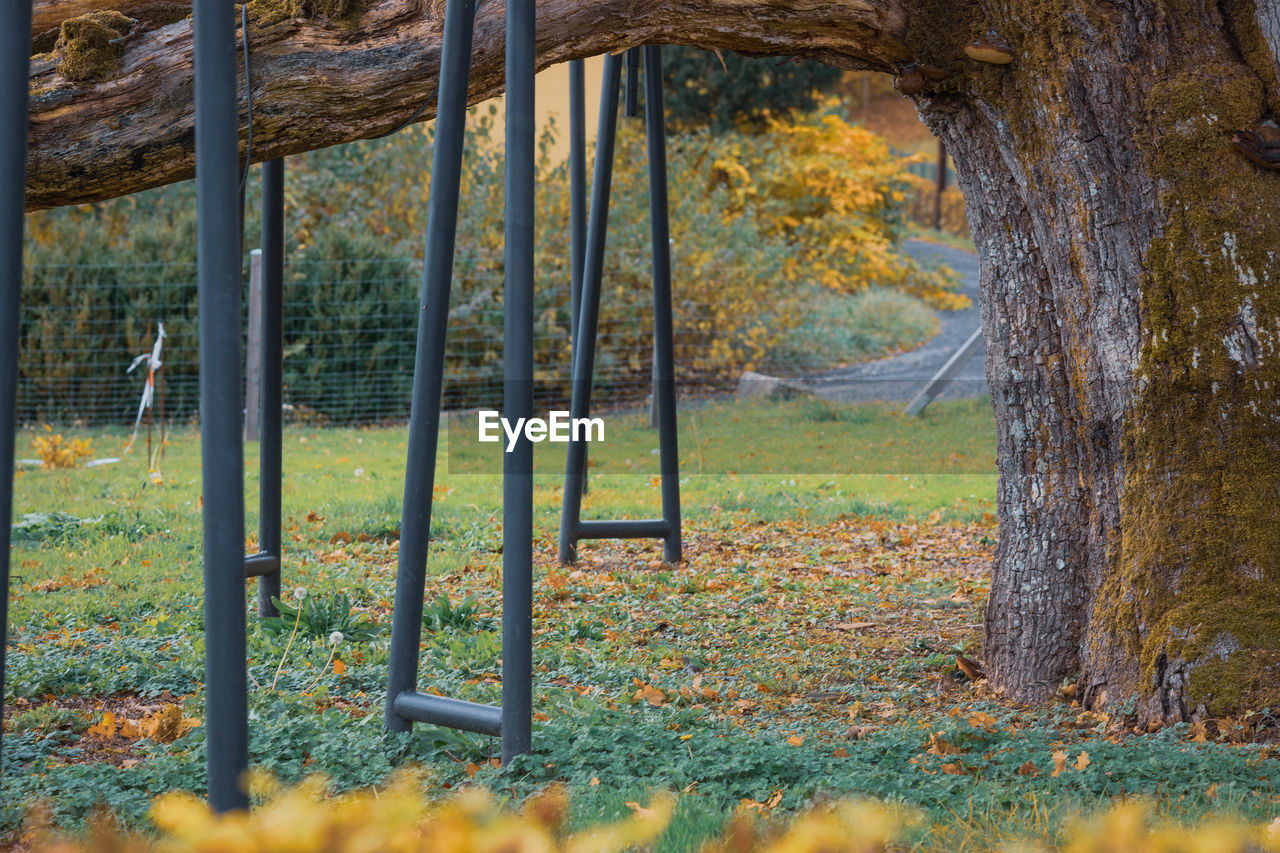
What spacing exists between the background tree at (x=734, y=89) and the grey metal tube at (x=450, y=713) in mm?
16996

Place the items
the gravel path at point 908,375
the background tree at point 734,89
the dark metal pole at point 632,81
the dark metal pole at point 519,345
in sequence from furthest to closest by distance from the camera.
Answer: the background tree at point 734,89, the gravel path at point 908,375, the dark metal pole at point 632,81, the dark metal pole at point 519,345

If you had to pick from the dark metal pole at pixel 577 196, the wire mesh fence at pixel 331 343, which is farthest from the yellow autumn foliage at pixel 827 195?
the dark metal pole at pixel 577 196

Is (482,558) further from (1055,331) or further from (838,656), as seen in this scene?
(1055,331)

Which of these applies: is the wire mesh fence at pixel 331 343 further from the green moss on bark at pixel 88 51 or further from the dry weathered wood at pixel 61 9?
the green moss on bark at pixel 88 51

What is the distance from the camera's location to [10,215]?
201cm

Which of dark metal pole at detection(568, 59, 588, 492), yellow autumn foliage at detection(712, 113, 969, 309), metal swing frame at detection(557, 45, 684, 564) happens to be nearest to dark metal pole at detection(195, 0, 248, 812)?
metal swing frame at detection(557, 45, 684, 564)

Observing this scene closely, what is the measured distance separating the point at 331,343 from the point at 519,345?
978 cm

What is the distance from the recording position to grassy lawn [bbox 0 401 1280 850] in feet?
7.76

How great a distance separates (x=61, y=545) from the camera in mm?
5543

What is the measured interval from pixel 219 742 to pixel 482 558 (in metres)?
3.58

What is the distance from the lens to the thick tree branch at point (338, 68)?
117 inches

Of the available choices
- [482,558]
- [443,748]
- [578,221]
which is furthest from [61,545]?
[443,748]

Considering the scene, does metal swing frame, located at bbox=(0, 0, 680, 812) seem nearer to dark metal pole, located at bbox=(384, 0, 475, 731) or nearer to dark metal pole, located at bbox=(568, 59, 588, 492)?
dark metal pole, located at bbox=(384, 0, 475, 731)

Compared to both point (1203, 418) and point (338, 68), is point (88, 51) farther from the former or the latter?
point (1203, 418)
